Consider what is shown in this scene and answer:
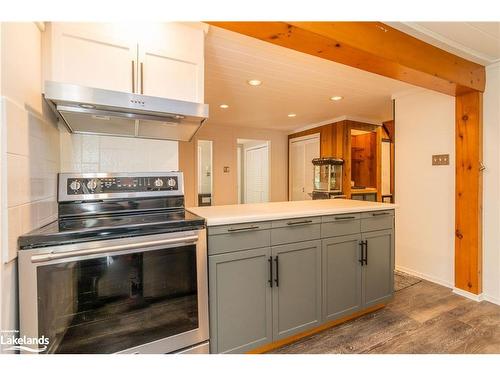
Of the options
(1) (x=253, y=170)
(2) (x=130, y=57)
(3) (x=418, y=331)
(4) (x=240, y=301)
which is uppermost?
(2) (x=130, y=57)

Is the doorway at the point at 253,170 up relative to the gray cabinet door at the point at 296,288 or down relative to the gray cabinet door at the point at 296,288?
up

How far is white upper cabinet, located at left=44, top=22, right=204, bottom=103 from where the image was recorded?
1267 mm

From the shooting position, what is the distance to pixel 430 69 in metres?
1.91

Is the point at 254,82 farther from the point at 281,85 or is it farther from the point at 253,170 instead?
the point at 253,170

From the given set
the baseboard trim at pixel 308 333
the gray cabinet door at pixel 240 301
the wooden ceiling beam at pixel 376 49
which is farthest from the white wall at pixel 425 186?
the gray cabinet door at pixel 240 301

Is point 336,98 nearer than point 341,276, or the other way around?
point 341,276

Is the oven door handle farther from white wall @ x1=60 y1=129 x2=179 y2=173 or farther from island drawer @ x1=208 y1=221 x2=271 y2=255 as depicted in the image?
white wall @ x1=60 y1=129 x2=179 y2=173

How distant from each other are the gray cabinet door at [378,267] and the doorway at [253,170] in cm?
362

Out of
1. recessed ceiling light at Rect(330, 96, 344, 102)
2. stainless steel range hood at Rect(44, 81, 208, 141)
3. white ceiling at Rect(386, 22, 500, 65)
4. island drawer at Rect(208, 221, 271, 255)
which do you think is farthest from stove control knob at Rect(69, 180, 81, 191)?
recessed ceiling light at Rect(330, 96, 344, 102)

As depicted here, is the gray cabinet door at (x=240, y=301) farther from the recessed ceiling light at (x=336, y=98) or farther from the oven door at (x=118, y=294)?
the recessed ceiling light at (x=336, y=98)

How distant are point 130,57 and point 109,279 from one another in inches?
47.1

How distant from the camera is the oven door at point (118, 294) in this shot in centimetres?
107

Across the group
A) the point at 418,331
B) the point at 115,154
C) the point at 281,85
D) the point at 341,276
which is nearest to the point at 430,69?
the point at 281,85

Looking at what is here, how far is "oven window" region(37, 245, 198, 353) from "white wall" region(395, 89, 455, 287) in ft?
9.05
